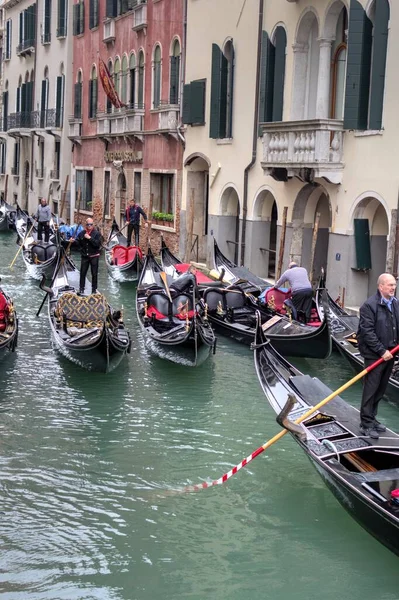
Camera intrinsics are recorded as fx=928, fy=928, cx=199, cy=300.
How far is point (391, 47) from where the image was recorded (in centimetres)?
880

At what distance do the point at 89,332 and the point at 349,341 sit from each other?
6.95ft

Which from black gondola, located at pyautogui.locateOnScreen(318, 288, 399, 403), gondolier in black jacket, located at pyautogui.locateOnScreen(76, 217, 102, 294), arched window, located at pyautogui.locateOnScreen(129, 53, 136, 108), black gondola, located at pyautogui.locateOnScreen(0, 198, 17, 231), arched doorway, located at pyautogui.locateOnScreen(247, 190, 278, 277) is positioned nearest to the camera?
black gondola, located at pyautogui.locateOnScreen(318, 288, 399, 403)

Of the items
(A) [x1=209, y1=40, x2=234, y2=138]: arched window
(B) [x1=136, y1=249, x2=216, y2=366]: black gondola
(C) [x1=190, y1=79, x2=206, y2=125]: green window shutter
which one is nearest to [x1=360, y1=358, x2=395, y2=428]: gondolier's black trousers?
(B) [x1=136, y1=249, x2=216, y2=366]: black gondola

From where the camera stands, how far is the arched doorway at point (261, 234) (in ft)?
39.7

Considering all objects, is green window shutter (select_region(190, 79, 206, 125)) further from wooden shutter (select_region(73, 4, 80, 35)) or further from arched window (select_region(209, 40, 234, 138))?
wooden shutter (select_region(73, 4, 80, 35))

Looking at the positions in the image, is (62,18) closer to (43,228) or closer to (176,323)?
(43,228)

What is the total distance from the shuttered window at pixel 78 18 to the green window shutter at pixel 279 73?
943 centimetres

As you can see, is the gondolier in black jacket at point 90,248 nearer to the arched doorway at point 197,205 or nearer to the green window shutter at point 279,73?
the green window shutter at point 279,73

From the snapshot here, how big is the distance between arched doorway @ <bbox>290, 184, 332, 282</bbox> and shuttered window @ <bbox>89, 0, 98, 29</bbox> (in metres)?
9.22

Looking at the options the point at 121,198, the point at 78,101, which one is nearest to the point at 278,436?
the point at 121,198

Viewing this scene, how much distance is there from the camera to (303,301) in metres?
8.39

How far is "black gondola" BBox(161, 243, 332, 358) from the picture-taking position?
7.51 meters

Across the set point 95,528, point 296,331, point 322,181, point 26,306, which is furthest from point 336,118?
point 95,528

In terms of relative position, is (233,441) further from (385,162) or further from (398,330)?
(385,162)
